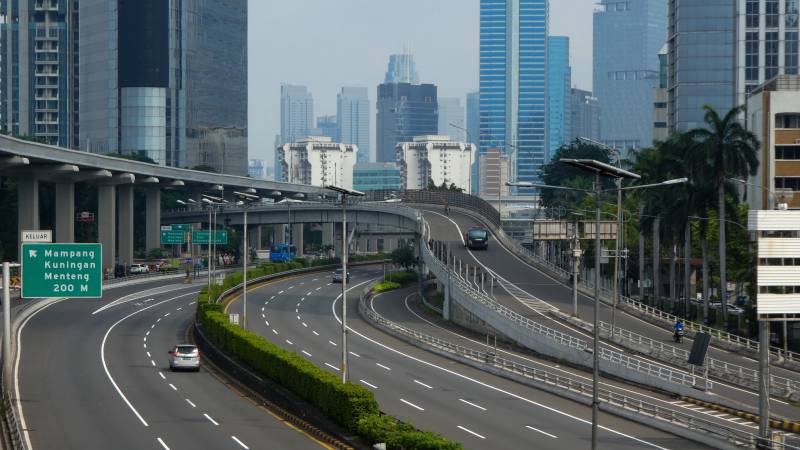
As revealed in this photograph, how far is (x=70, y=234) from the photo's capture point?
14050cm

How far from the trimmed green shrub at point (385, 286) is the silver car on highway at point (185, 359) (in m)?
57.8

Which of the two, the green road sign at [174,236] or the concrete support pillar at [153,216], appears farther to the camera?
the concrete support pillar at [153,216]

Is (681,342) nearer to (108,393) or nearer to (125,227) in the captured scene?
(108,393)

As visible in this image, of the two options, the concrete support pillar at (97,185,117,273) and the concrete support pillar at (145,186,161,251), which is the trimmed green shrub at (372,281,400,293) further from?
the concrete support pillar at (145,186,161,251)

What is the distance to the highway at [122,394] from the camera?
1803 inches

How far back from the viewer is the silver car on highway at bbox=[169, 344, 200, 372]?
67.2 meters

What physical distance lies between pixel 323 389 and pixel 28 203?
93375 millimetres

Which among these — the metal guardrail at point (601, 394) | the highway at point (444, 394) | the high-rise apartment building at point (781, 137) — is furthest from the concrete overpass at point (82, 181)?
the high-rise apartment building at point (781, 137)

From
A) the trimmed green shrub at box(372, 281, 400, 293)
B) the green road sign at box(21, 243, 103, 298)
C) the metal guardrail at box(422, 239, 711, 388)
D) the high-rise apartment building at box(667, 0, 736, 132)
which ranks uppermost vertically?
the high-rise apartment building at box(667, 0, 736, 132)

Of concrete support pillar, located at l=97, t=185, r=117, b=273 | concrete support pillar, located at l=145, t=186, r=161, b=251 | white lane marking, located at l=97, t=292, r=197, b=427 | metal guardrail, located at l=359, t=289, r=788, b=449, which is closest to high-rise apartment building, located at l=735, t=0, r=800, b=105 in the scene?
concrete support pillar, located at l=145, t=186, r=161, b=251

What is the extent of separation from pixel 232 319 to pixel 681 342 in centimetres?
2924

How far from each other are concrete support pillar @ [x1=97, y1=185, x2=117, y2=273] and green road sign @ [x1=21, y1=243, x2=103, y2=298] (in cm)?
10141

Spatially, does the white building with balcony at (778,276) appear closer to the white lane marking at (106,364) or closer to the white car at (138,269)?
the white lane marking at (106,364)

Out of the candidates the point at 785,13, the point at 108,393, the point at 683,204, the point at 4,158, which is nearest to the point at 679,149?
the point at 683,204
